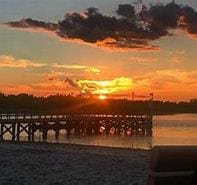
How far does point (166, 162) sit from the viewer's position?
260 inches

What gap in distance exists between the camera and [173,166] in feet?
22.2

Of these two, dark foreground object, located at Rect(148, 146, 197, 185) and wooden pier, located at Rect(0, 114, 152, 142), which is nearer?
dark foreground object, located at Rect(148, 146, 197, 185)

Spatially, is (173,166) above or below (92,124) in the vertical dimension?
above

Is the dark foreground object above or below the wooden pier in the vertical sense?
above

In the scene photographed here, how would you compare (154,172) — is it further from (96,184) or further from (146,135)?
(146,135)

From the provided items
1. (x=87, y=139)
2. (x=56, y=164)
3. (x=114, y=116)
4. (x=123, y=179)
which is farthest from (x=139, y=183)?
(x=114, y=116)

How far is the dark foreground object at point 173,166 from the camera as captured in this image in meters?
6.47

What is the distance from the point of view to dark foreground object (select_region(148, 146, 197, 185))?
647 cm

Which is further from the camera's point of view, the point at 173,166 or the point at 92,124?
the point at 92,124

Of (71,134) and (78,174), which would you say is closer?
(78,174)

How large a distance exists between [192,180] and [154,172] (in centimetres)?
65

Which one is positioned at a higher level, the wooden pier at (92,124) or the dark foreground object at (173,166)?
the dark foreground object at (173,166)

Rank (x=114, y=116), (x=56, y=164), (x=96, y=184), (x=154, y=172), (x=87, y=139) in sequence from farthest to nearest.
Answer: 1. (x=114, y=116)
2. (x=87, y=139)
3. (x=56, y=164)
4. (x=96, y=184)
5. (x=154, y=172)

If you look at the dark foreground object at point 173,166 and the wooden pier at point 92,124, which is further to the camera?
the wooden pier at point 92,124
